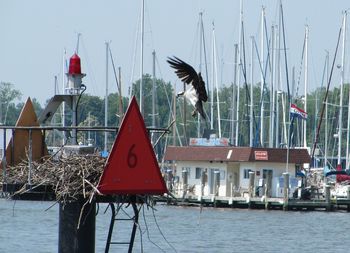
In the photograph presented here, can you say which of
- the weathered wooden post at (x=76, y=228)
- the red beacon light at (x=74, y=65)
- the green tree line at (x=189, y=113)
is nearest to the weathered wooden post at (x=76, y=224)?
the weathered wooden post at (x=76, y=228)

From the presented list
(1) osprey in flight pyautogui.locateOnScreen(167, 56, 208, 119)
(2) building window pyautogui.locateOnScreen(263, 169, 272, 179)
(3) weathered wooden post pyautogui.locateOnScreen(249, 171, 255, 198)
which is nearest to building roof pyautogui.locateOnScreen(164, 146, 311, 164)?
(2) building window pyautogui.locateOnScreen(263, 169, 272, 179)

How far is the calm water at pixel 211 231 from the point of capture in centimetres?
4206

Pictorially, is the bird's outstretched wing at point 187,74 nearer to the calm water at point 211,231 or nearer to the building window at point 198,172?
the calm water at point 211,231

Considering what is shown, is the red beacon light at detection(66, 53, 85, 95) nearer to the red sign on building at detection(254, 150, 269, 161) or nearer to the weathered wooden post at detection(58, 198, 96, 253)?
the weathered wooden post at detection(58, 198, 96, 253)

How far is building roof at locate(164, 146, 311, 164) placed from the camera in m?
70.3

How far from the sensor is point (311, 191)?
228ft

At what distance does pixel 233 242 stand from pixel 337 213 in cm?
2136

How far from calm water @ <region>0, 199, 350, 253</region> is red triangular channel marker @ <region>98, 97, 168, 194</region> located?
2075 centimetres

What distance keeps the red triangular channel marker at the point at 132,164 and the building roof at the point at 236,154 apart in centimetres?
5622

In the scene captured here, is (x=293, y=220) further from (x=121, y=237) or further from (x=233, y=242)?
(x=121, y=237)

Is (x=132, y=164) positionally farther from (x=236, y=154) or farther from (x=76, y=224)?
(x=236, y=154)

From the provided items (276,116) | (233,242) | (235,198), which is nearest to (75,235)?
(233,242)

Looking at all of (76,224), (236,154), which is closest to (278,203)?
(236,154)

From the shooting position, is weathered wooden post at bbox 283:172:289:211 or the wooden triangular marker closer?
the wooden triangular marker
